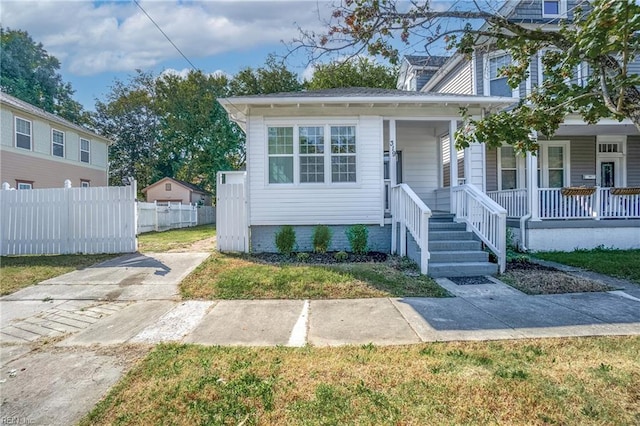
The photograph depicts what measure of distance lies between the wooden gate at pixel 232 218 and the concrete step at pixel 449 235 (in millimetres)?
4492

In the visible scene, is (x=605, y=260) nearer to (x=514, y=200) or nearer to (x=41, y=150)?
(x=514, y=200)

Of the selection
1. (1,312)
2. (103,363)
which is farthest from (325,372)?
(1,312)

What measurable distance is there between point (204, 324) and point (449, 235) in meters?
5.57

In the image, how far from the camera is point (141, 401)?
8.33 ft

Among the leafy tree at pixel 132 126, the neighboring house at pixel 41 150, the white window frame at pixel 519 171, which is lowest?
the white window frame at pixel 519 171

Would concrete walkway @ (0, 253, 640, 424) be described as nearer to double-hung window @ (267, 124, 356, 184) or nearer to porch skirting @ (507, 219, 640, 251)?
porch skirting @ (507, 219, 640, 251)

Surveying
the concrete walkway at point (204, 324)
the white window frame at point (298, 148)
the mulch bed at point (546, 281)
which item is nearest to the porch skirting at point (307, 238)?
the white window frame at point (298, 148)

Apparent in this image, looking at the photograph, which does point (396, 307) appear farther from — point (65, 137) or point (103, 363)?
point (65, 137)

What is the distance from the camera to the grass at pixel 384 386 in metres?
2.34

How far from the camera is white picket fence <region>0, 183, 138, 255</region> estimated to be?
866 cm

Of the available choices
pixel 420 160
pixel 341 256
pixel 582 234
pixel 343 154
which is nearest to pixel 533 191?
pixel 582 234

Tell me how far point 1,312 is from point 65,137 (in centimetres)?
1663

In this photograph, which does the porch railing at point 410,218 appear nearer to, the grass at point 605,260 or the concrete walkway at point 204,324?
the concrete walkway at point 204,324

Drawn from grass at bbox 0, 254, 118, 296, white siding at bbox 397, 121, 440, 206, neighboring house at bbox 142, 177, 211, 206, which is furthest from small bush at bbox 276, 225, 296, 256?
Answer: neighboring house at bbox 142, 177, 211, 206
